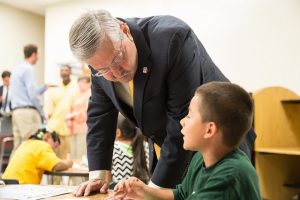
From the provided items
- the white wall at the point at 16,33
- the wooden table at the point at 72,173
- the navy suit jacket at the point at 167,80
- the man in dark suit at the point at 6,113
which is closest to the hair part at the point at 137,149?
the wooden table at the point at 72,173

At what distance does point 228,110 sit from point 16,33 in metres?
6.89

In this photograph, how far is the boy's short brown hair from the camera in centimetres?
102

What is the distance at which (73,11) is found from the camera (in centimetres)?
652

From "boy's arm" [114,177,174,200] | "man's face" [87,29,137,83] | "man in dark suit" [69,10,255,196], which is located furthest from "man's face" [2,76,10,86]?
"boy's arm" [114,177,174,200]

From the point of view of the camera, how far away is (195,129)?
107 centimetres

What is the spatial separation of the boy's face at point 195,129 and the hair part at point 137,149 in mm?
1444

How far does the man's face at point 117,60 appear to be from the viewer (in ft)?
4.04

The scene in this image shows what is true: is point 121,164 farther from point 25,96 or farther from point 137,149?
point 25,96

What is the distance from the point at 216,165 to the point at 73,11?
5.91 meters

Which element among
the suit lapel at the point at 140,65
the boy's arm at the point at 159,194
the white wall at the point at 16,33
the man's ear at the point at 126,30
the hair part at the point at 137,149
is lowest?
the hair part at the point at 137,149

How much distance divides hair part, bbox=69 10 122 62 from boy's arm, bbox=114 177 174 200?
400 mm

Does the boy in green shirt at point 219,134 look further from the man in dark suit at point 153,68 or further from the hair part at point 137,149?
the hair part at point 137,149

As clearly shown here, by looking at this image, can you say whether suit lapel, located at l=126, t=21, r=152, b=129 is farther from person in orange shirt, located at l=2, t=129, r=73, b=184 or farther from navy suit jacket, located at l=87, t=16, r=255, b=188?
person in orange shirt, located at l=2, t=129, r=73, b=184

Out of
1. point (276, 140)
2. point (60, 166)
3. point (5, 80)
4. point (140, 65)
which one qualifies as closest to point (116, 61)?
point (140, 65)
